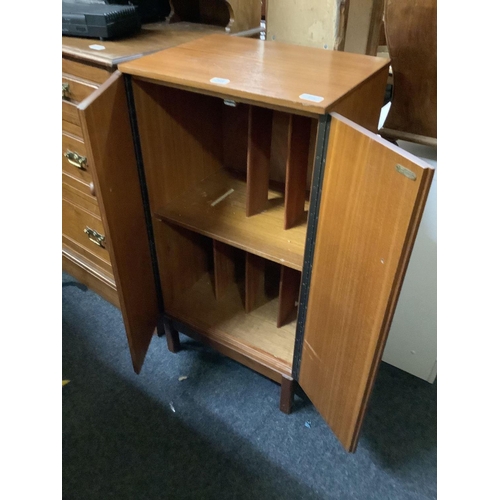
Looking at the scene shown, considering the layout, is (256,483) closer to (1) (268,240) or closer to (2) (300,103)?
(1) (268,240)

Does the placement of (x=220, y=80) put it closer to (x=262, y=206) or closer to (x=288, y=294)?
(x=262, y=206)

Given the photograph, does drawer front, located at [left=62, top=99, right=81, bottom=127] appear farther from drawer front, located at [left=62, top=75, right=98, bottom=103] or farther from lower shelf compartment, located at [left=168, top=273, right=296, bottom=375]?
lower shelf compartment, located at [left=168, top=273, right=296, bottom=375]

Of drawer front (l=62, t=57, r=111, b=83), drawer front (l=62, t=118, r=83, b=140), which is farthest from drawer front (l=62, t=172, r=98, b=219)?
drawer front (l=62, t=57, r=111, b=83)

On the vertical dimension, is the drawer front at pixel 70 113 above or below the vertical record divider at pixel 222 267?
above

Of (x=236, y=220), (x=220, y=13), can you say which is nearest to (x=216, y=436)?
(x=236, y=220)

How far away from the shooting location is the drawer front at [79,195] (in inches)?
56.3

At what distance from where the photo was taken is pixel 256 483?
1228mm

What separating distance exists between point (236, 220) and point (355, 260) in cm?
45

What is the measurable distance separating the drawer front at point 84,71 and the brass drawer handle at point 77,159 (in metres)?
0.25

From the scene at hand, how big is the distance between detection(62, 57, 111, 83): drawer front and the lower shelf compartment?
73 centimetres

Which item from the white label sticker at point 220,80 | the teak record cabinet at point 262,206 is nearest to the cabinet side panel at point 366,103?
the teak record cabinet at point 262,206

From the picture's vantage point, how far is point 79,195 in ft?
4.83

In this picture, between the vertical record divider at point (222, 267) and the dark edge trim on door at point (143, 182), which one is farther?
the vertical record divider at point (222, 267)

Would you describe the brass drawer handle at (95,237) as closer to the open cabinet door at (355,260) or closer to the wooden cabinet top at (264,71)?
the wooden cabinet top at (264,71)
